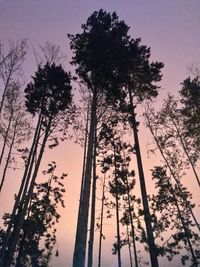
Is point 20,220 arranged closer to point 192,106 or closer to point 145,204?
point 145,204

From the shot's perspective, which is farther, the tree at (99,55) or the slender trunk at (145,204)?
the tree at (99,55)

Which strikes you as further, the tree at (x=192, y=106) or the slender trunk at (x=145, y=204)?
the tree at (x=192, y=106)

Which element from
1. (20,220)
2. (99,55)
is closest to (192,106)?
(99,55)

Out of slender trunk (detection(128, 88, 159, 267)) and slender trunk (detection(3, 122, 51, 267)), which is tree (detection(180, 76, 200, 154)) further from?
slender trunk (detection(3, 122, 51, 267))

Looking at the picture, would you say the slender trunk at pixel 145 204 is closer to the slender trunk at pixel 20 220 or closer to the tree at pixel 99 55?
the tree at pixel 99 55

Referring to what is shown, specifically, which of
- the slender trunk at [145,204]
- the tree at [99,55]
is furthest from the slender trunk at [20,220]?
the slender trunk at [145,204]

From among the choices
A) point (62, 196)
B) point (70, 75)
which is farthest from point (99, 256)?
point (70, 75)

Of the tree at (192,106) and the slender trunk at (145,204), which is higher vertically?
the tree at (192,106)

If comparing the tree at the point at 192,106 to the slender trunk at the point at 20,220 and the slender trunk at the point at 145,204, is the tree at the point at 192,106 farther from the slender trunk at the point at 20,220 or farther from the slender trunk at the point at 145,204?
the slender trunk at the point at 20,220

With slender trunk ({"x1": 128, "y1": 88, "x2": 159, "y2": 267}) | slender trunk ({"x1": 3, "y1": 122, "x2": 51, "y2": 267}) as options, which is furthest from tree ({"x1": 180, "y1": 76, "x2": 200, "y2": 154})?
slender trunk ({"x1": 3, "y1": 122, "x2": 51, "y2": 267})

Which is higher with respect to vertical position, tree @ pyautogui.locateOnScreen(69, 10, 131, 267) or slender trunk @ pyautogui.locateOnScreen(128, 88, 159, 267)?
tree @ pyautogui.locateOnScreen(69, 10, 131, 267)

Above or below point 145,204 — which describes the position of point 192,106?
above

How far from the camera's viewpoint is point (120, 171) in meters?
25.1

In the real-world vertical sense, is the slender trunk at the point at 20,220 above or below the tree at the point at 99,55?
below
